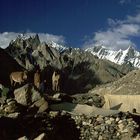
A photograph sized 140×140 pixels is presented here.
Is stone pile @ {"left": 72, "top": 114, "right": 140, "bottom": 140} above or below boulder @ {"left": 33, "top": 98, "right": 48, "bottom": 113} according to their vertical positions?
below

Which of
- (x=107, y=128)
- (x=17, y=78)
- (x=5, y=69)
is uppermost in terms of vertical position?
(x=5, y=69)

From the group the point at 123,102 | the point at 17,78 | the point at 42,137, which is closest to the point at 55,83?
the point at 17,78

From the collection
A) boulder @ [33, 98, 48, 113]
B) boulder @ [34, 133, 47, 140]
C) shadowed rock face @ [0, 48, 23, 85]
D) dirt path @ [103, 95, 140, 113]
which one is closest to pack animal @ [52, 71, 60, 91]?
shadowed rock face @ [0, 48, 23, 85]

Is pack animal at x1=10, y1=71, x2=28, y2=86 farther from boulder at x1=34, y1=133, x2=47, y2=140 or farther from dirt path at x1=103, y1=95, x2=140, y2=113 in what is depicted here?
boulder at x1=34, y1=133, x2=47, y2=140

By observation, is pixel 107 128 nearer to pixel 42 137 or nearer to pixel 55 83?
pixel 42 137

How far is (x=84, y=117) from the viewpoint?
23.1 metres

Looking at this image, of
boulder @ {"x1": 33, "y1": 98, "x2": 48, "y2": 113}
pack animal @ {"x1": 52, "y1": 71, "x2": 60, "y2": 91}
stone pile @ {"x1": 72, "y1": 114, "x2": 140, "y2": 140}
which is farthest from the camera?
pack animal @ {"x1": 52, "y1": 71, "x2": 60, "y2": 91}

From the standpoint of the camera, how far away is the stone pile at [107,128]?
22.4m

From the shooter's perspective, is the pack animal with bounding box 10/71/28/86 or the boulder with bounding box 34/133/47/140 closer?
the boulder with bounding box 34/133/47/140

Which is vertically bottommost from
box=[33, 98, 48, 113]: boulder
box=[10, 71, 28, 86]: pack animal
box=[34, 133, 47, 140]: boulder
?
box=[34, 133, 47, 140]: boulder

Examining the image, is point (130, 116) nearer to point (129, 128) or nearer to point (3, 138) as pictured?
point (129, 128)

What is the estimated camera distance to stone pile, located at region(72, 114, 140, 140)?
22.4 meters

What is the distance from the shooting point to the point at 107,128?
2262 cm

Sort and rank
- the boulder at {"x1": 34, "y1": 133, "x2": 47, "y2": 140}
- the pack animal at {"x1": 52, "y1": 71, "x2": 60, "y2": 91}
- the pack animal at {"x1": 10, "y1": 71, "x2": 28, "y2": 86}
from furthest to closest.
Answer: the pack animal at {"x1": 52, "y1": 71, "x2": 60, "y2": 91} → the pack animal at {"x1": 10, "y1": 71, "x2": 28, "y2": 86} → the boulder at {"x1": 34, "y1": 133, "x2": 47, "y2": 140}
